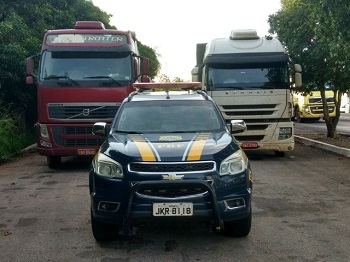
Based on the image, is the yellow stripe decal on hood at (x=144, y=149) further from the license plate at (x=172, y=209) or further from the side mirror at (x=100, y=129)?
the side mirror at (x=100, y=129)

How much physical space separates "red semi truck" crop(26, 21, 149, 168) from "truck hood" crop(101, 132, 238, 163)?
589 cm

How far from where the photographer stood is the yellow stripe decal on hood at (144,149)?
6.40 meters

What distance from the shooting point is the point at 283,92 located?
15.0 metres

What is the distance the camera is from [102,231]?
22.0 ft

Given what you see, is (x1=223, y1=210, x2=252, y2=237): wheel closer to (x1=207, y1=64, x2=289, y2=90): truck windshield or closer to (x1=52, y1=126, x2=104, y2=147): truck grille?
(x1=52, y1=126, x2=104, y2=147): truck grille

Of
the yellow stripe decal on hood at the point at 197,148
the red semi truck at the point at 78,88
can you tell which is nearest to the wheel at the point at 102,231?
the yellow stripe decal on hood at the point at 197,148

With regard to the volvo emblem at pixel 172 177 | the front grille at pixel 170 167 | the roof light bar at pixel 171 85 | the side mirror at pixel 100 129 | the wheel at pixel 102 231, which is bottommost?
the wheel at pixel 102 231

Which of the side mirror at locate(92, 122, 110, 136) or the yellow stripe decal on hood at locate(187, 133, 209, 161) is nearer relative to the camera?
the yellow stripe decal on hood at locate(187, 133, 209, 161)

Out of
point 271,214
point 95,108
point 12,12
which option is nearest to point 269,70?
point 95,108

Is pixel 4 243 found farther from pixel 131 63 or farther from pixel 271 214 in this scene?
pixel 131 63

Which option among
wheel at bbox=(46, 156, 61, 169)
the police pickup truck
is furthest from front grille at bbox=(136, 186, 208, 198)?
wheel at bbox=(46, 156, 61, 169)

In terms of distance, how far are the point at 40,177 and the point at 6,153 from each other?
15.8 ft

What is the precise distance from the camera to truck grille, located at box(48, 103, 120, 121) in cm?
1318

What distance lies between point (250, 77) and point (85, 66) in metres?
4.38
